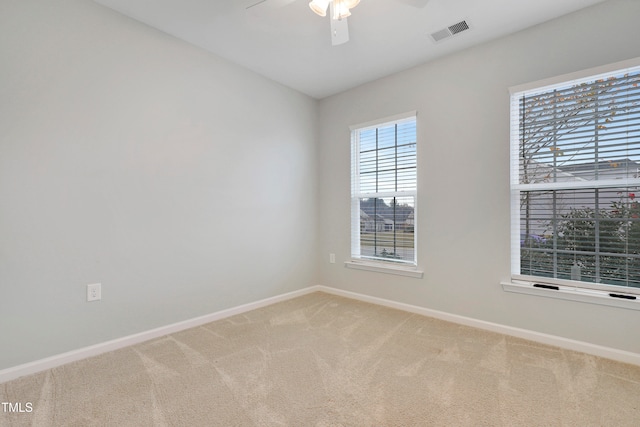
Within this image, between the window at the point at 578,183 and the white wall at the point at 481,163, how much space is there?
135mm

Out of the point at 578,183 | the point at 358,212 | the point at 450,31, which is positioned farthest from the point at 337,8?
the point at 358,212

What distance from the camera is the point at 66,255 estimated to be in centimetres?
209

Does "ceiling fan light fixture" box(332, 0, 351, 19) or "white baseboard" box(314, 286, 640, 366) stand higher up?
"ceiling fan light fixture" box(332, 0, 351, 19)

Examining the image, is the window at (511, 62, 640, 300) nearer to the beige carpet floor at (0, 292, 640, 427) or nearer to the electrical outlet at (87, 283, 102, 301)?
the beige carpet floor at (0, 292, 640, 427)

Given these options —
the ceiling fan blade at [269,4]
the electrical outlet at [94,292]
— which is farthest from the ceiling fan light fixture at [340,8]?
the electrical outlet at [94,292]

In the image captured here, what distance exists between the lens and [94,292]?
2211 mm

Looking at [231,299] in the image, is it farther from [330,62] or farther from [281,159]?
[330,62]

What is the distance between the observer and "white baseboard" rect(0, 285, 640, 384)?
6.51 feet

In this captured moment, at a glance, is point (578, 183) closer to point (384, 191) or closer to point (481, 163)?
point (481, 163)

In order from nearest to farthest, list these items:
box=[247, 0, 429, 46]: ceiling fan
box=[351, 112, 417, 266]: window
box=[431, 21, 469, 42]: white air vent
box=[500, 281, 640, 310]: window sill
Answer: box=[247, 0, 429, 46]: ceiling fan < box=[500, 281, 640, 310]: window sill < box=[431, 21, 469, 42]: white air vent < box=[351, 112, 417, 266]: window

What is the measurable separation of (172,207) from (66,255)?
31.6 inches

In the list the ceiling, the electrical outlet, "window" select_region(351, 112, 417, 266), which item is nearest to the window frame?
"window" select_region(351, 112, 417, 266)

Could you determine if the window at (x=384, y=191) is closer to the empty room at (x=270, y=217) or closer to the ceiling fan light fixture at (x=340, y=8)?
the empty room at (x=270, y=217)

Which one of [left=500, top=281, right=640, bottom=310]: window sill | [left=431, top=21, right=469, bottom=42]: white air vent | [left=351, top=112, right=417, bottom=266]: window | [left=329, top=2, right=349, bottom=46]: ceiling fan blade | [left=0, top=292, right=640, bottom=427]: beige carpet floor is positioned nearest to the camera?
[left=0, top=292, right=640, bottom=427]: beige carpet floor
